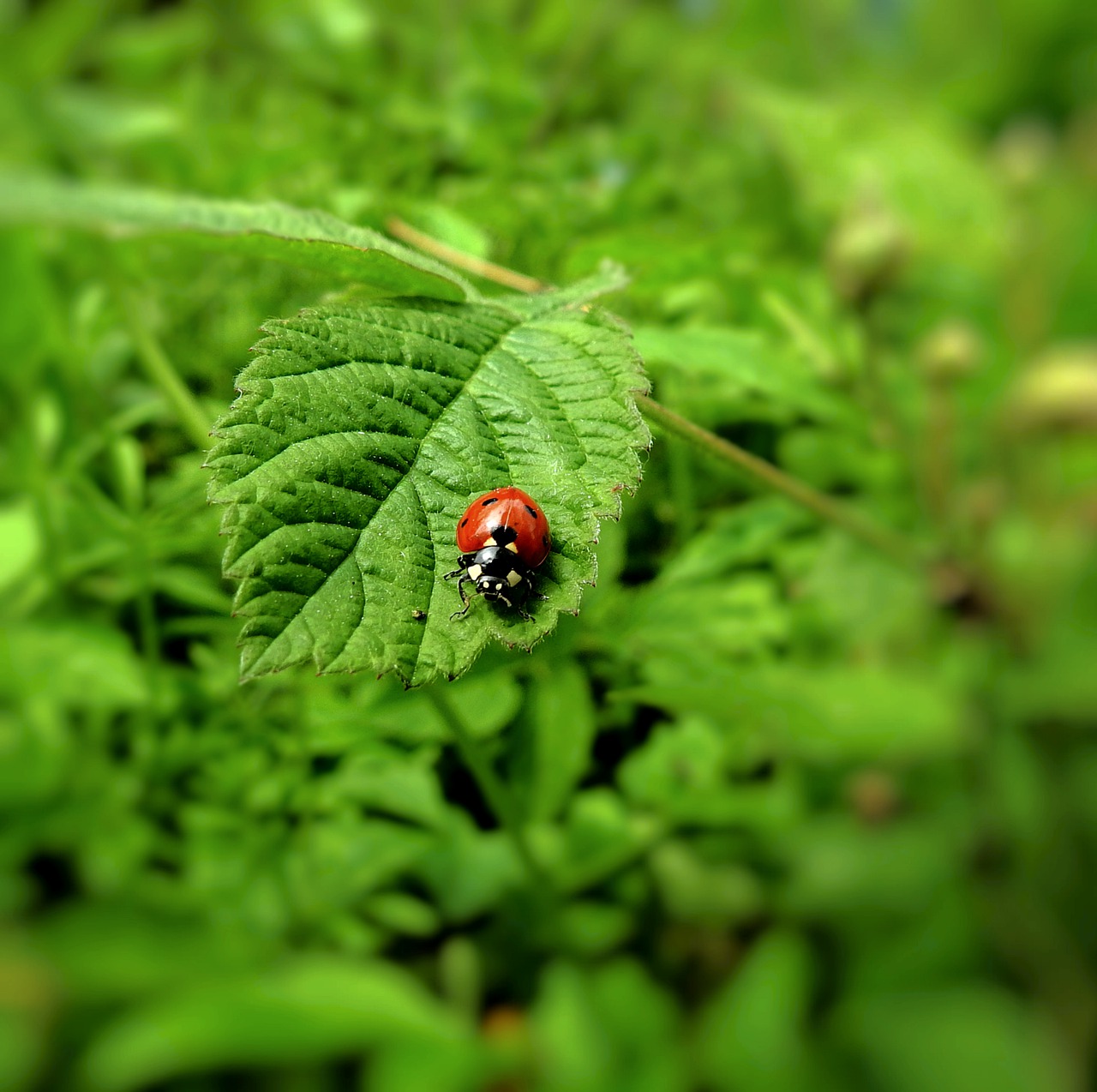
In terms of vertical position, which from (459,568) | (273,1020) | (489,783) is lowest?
(273,1020)

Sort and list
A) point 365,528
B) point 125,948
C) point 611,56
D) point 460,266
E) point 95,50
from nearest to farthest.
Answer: point 365,528, point 460,266, point 125,948, point 611,56, point 95,50

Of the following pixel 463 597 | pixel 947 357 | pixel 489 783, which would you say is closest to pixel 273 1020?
pixel 489 783

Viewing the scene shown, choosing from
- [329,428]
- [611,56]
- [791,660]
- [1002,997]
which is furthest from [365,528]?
[611,56]

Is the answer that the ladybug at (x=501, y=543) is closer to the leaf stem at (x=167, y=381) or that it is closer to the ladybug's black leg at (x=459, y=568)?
the ladybug's black leg at (x=459, y=568)

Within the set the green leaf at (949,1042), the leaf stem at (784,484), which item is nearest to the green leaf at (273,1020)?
the green leaf at (949,1042)

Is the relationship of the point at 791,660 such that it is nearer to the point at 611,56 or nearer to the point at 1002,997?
the point at 1002,997

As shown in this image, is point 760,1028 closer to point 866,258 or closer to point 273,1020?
point 273,1020
